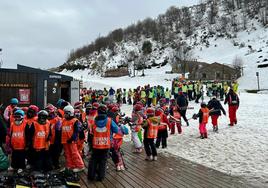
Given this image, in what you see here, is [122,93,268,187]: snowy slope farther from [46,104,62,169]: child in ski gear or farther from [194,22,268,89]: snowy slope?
[194,22,268,89]: snowy slope

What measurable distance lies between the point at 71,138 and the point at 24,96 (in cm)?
720

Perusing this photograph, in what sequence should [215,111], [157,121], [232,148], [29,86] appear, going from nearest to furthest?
[157,121], [232,148], [215,111], [29,86]

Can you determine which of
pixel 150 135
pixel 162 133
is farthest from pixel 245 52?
pixel 150 135

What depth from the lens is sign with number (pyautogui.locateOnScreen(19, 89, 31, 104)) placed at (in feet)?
42.2

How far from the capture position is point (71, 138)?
21.8 ft

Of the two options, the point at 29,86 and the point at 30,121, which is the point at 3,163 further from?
the point at 29,86

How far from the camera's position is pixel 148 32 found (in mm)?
126875

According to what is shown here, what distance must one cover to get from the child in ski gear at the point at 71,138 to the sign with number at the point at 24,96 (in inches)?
270

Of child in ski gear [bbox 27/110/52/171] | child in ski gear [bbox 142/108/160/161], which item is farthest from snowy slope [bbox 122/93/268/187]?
child in ski gear [bbox 27/110/52/171]

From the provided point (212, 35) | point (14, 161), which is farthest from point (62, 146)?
point (212, 35)

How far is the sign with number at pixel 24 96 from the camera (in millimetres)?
12852

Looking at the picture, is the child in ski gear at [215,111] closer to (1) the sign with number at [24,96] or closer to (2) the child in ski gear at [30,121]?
(2) the child in ski gear at [30,121]

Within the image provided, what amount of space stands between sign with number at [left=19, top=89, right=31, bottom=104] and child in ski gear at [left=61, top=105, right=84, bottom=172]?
6.87 meters

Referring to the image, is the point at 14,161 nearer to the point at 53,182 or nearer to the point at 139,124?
the point at 53,182
